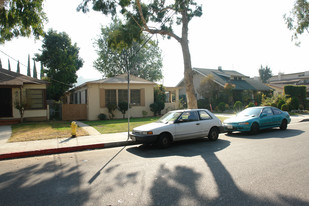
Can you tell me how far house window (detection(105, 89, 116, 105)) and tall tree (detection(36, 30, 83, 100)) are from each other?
12022 mm

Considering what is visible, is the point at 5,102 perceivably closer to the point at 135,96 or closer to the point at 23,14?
the point at 23,14

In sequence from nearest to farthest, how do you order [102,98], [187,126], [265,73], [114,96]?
[187,126] < [102,98] < [114,96] < [265,73]

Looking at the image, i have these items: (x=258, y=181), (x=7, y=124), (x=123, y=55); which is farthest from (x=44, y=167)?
(x=123, y=55)

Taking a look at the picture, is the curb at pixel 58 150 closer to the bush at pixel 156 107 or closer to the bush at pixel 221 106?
the bush at pixel 156 107

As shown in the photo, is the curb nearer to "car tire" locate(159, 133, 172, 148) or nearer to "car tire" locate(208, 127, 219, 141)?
"car tire" locate(159, 133, 172, 148)

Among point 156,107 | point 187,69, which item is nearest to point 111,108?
point 156,107

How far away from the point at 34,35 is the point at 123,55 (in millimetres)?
28906

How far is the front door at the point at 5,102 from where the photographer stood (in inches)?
655

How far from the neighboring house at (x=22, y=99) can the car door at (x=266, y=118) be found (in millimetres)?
15607

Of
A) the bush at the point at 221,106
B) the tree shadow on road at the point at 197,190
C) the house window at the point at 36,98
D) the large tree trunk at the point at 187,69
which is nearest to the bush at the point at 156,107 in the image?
the large tree trunk at the point at 187,69

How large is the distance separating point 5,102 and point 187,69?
1443 cm

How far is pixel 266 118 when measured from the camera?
35.3 ft

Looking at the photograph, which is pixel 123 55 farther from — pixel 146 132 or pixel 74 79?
pixel 146 132

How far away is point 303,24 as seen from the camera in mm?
24078
